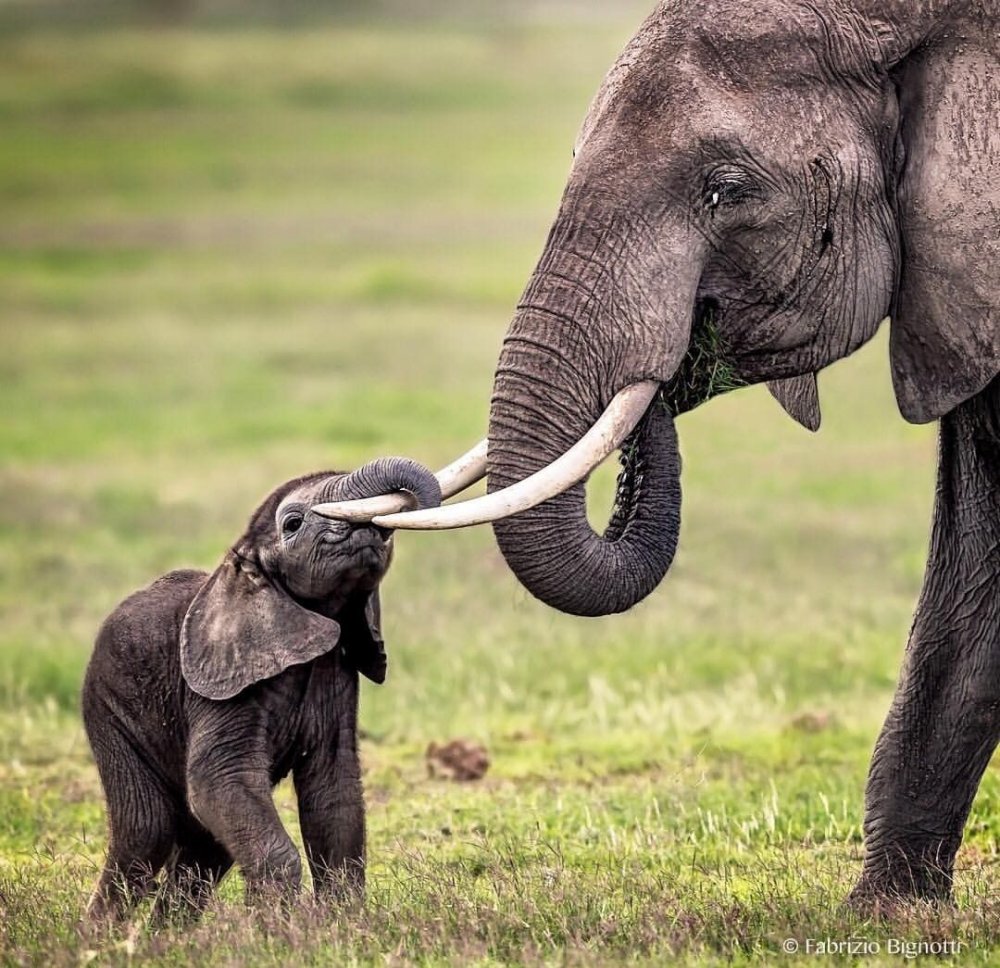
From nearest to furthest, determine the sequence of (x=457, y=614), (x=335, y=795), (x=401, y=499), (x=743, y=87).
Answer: (x=743, y=87)
(x=401, y=499)
(x=335, y=795)
(x=457, y=614)

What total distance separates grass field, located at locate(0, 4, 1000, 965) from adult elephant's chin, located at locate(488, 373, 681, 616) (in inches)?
42.6

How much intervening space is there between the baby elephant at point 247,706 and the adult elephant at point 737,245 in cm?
88

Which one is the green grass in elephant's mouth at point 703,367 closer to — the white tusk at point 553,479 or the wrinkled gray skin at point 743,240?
the wrinkled gray skin at point 743,240

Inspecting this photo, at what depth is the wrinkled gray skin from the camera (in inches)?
260

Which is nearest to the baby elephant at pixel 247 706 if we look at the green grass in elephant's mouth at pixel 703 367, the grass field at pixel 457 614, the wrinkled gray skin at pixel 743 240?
the grass field at pixel 457 614

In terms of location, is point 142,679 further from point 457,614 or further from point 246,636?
point 457,614

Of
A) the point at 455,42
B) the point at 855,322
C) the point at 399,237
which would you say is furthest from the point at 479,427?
the point at 455,42

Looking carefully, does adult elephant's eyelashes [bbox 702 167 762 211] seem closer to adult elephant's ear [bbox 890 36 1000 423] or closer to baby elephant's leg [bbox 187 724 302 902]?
adult elephant's ear [bbox 890 36 1000 423]

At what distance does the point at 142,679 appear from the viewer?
8086 millimetres

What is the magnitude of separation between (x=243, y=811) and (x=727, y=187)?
2.67 meters

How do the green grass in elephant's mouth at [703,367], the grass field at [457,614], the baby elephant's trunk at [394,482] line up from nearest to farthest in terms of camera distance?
the green grass in elephant's mouth at [703,367] → the baby elephant's trunk at [394,482] → the grass field at [457,614]

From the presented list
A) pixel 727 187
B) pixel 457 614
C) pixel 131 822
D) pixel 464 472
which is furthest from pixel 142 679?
pixel 457 614

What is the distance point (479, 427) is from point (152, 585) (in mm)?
14105

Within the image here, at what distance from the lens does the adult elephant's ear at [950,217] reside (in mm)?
6676
